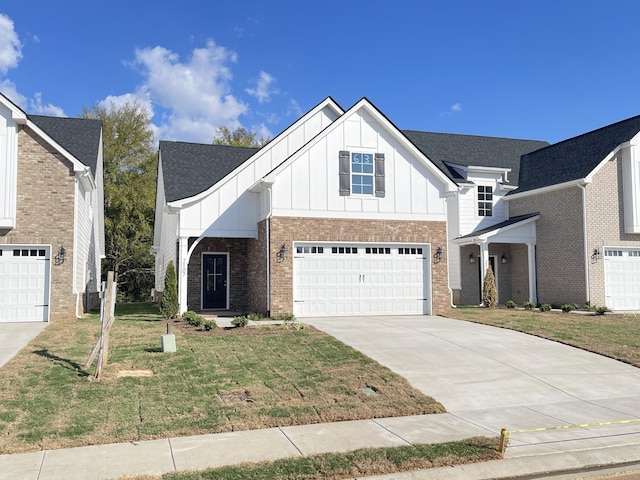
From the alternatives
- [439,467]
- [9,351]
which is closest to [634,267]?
[439,467]

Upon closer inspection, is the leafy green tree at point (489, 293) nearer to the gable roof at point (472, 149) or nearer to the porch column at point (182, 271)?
the gable roof at point (472, 149)

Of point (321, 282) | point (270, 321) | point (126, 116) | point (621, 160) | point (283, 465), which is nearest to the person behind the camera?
point (283, 465)

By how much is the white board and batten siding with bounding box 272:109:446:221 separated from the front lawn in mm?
3915

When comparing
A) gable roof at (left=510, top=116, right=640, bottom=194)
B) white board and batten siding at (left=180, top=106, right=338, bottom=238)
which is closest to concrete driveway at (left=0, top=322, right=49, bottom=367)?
white board and batten siding at (left=180, top=106, right=338, bottom=238)

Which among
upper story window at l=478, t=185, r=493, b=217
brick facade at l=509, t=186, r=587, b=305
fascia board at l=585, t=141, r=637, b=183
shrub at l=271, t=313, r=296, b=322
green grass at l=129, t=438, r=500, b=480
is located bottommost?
green grass at l=129, t=438, r=500, b=480

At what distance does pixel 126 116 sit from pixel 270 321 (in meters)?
29.5

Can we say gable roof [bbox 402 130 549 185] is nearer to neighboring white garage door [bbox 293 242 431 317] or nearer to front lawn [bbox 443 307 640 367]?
neighboring white garage door [bbox 293 242 431 317]

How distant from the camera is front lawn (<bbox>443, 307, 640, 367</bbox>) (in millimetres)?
13359

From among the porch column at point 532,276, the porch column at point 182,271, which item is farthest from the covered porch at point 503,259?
the porch column at point 182,271

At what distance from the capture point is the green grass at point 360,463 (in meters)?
5.93

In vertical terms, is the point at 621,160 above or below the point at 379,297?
above

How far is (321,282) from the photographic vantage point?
18.3 metres

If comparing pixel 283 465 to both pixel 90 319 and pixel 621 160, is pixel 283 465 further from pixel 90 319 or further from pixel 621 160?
pixel 621 160

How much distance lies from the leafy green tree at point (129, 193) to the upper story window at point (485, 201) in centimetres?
2303
